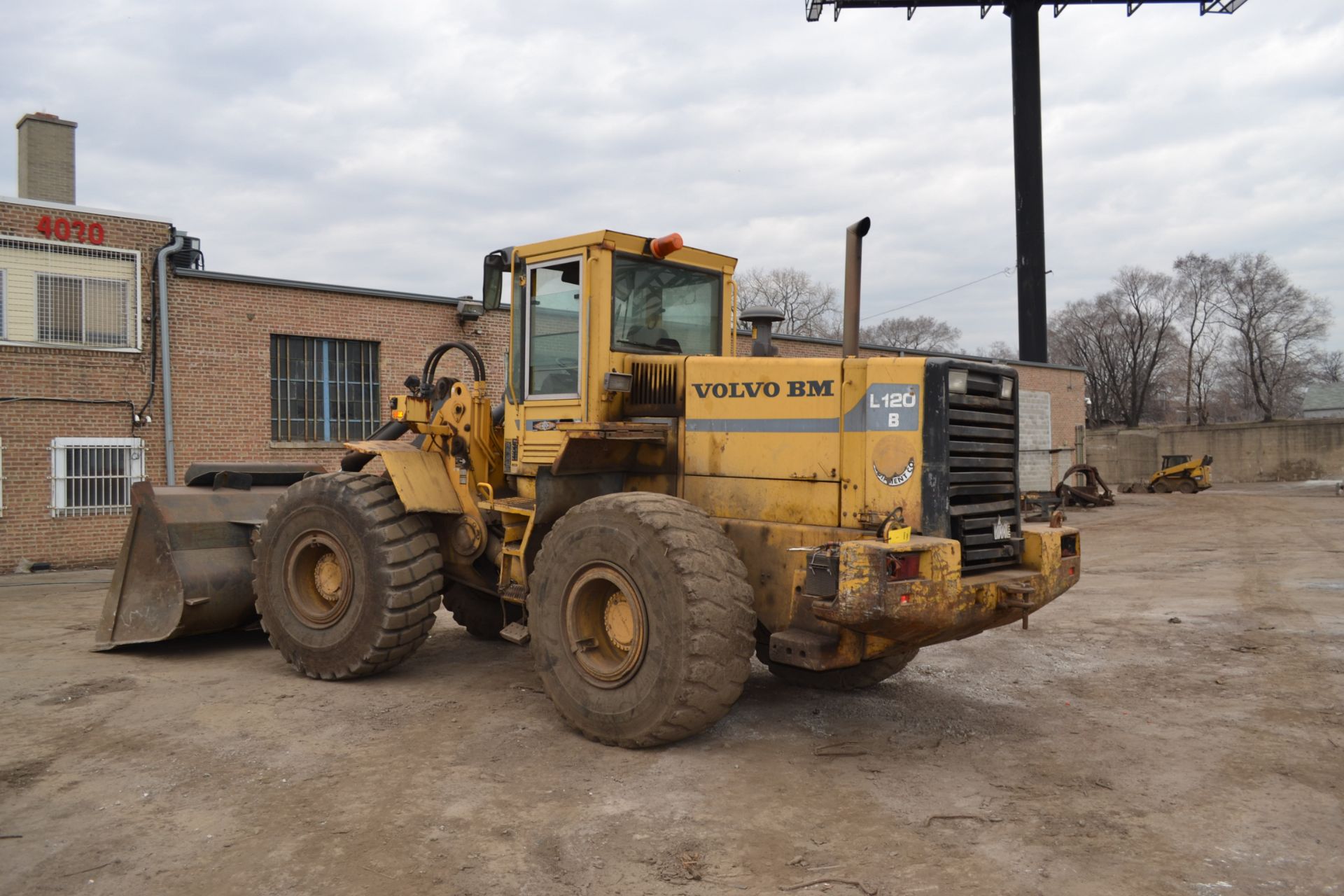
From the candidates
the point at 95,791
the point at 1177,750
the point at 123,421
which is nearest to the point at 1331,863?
the point at 1177,750

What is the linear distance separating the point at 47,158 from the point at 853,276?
15770 millimetres

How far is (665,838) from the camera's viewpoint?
4230 mm

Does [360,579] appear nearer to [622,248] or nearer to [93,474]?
[622,248]

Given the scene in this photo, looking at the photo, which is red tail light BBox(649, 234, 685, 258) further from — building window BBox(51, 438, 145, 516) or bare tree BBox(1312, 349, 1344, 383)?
bare tree BBox(1312, 349, 1344, 383)

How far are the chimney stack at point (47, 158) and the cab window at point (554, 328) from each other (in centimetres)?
1280

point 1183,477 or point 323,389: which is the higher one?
point 323,389

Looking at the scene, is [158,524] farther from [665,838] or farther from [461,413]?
[665,838]

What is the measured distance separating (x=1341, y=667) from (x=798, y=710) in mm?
4424

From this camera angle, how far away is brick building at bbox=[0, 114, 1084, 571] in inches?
563

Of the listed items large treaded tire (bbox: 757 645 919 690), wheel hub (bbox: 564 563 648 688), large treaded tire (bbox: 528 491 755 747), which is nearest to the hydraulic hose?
large treaded tire (bbox: 528 491 755 747)

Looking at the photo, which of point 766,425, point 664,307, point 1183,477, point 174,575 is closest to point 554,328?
point 664,307

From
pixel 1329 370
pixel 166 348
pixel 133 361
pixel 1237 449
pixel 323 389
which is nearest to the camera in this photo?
pixel 133 361

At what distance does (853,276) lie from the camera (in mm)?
5578

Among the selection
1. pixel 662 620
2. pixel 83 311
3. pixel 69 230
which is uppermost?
pixel 69 230
